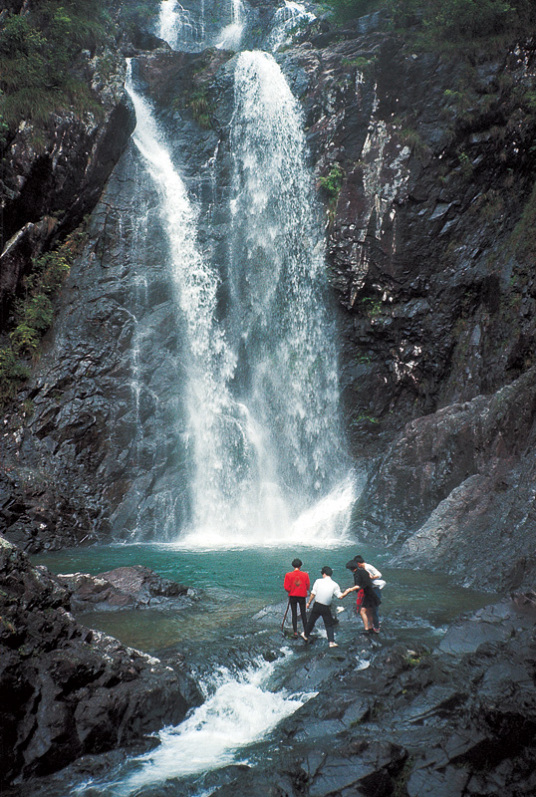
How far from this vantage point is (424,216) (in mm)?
21156

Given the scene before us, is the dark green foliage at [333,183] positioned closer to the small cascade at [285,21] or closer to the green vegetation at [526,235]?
the green vegetation at [526,235]

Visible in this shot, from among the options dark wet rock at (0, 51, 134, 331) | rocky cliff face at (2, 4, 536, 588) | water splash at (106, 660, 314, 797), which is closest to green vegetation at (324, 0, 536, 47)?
rocky cliff face at (2, 4, 536, 588)

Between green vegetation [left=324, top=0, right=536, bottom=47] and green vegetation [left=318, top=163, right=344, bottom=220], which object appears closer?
green vegetation [left=324, top=0, right=536, bottom=47]

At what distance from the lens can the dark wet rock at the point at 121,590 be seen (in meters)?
10.0

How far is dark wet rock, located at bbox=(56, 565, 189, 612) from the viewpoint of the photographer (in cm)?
1002

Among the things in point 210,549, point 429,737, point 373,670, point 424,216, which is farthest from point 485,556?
point 424,216

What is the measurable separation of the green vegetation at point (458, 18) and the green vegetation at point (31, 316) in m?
17.5

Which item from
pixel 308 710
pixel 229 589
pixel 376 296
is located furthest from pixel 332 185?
pixel 308 710

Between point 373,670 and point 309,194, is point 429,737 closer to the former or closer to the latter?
point 373,670

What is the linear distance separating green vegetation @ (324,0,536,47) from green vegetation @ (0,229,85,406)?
1749cm

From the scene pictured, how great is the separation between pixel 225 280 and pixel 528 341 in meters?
11.8

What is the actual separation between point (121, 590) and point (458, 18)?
81.1 ft

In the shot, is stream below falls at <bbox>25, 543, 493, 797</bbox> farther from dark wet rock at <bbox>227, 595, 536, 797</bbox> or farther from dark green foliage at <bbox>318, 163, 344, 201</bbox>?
dark green foliage at <bbox>318, 163, 344, 201</bbox>

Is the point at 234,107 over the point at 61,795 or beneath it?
over
